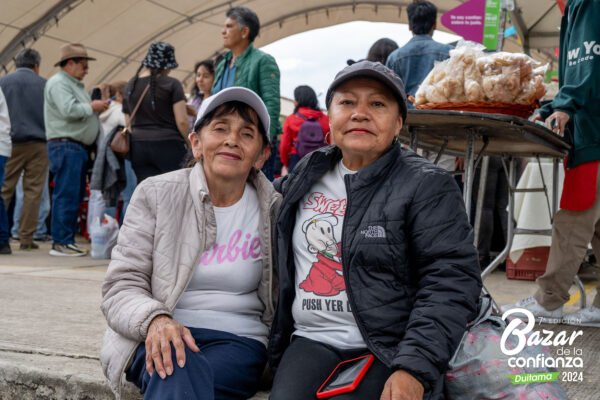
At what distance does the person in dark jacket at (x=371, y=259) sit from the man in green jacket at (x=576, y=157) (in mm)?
1462

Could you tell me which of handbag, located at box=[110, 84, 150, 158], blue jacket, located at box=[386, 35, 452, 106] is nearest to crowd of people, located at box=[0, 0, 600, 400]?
blue jacket, located at box=[386, 35, 452, 106]

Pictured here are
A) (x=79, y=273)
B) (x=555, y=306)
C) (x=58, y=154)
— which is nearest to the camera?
(x=555, y=306)

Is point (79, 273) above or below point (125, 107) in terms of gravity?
below

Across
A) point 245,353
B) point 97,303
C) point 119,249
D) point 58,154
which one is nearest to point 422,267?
point 245,353

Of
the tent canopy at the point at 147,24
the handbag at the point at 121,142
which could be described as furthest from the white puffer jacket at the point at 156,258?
the tent canopy at the point at 147,24

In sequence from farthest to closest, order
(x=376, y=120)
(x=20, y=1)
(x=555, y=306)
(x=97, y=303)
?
(x=20, y=1)
(x=97, y=303)
(x=555, y=306)
(x=376, y=120)

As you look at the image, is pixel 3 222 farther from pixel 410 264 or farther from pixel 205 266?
pixel 410 264

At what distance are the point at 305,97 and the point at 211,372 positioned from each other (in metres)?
6.02

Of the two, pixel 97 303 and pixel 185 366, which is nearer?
pixel 185 366

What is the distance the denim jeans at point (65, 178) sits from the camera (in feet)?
21.5

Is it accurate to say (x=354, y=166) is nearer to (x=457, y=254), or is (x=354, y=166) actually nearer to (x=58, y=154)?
(x=457, y=254)

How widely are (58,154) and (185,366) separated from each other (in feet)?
16.8

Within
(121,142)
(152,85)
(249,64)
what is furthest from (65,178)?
(249,64)

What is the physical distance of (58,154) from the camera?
6574 mm
